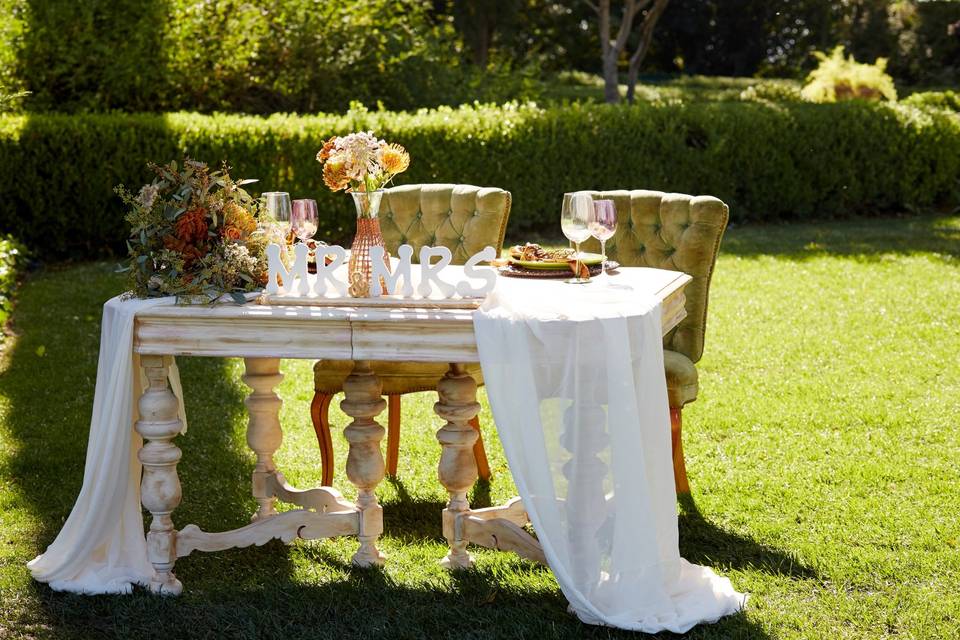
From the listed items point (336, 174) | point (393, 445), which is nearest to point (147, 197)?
point (336, 174)

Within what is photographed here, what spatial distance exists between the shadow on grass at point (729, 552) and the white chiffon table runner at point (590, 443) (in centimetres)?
58

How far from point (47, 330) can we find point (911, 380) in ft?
17.3

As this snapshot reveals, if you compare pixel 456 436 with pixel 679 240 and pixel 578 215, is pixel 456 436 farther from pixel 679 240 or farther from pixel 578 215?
pixel 679 240

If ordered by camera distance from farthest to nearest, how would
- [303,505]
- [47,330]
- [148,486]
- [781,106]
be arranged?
[781,106] → [47,330] → [303,505] → [148,486]

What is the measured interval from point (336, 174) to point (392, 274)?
0.36 metres

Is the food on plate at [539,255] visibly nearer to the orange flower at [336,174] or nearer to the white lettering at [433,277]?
the white lettering at [433,277]

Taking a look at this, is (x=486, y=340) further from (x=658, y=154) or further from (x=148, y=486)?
(x=658, y=154)

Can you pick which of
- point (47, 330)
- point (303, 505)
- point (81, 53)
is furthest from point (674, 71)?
point (303, 505)

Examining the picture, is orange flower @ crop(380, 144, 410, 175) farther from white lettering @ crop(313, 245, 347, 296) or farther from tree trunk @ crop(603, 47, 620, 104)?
tree trunk @ crop(603, 47, 620, 104)

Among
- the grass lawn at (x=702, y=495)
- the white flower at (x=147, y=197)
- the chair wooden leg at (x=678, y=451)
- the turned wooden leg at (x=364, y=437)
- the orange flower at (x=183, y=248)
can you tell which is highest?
the white flower at (x=147, y=197)

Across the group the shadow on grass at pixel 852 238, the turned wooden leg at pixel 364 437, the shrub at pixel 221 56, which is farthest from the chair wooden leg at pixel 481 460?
the shrub at pixel 221 56

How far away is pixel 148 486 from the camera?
3.41 metres

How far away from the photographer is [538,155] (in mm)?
10523

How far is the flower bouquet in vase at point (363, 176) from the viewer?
11.0 feet
